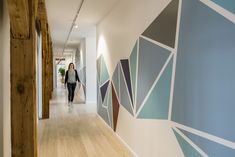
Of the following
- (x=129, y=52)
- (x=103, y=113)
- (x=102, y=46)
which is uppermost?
(x=102, y=46)

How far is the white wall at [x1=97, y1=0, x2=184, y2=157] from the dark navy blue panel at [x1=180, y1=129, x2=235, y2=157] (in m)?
0.35

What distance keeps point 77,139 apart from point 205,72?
3.65 m

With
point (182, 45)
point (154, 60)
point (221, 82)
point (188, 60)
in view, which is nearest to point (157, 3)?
point (154, 60)

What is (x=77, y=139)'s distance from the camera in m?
5.32

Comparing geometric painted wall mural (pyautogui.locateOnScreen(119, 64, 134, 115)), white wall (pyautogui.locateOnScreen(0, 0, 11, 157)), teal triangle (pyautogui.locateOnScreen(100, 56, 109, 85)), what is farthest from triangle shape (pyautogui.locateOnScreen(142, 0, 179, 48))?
teal triangle (pyautogui.locateOnScreen(100, 56, 109, 85))

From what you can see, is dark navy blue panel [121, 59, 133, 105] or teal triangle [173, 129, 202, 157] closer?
teal triangle [173, 129, 202, 157]

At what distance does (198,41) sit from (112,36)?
12.1 feet

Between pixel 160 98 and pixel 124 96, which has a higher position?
pixel 160 98

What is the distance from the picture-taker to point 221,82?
2.02 metres

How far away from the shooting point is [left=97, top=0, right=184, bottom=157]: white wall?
10.1ft

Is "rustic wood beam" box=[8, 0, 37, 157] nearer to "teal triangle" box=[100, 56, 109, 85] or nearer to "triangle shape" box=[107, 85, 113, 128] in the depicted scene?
"triangle shape" box=[107, 85, 113, 128]

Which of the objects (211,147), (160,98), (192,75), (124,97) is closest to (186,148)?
(211,147)

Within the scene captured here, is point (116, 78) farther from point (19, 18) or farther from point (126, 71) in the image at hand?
point (19, 18)

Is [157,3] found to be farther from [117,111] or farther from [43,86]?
[43,86]
